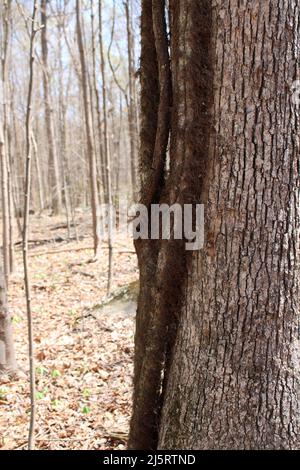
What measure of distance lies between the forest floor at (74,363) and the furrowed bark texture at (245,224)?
185cm

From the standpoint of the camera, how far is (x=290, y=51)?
1955 millimetres

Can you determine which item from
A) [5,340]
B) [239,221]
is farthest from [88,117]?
[239,221]

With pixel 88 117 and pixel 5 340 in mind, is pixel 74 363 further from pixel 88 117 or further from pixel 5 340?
pixel 88 117

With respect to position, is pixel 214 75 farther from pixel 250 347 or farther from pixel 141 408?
pixel 141 408

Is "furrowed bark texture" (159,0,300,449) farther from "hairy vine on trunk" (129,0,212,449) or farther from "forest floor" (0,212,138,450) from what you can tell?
"forest floor" (0,212,138,450)

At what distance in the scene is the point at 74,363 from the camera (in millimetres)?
5141

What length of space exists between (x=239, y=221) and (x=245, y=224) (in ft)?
0.10

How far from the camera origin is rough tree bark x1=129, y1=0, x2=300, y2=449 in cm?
197

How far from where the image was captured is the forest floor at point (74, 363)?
3852 millimetres

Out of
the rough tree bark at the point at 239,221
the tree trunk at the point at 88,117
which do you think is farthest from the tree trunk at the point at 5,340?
the tree trunk at the point at 88,117
